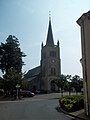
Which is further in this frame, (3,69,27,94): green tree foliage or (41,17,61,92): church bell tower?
(41,17,61,92): church bell tower

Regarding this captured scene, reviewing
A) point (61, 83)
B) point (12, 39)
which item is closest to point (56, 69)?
point (12, 39)

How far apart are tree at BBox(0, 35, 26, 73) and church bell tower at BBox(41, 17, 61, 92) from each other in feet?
67.5

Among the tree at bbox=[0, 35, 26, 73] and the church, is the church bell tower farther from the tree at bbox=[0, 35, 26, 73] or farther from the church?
the tree at bbox=[0, 35, 26, 73]

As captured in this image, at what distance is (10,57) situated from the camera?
2579 inches

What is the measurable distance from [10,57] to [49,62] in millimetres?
24937

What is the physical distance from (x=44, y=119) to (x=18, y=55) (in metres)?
51.0

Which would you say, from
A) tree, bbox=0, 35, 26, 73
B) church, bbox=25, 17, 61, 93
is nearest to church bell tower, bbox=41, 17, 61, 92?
church, bbox=25, 17, 61, 93

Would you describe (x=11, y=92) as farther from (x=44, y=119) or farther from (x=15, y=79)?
(x=44, y=119)

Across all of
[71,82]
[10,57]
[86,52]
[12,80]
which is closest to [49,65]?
[10,57]

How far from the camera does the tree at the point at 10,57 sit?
65.2m

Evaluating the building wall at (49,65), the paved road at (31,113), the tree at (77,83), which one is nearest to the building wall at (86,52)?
the paved road at (31,113)

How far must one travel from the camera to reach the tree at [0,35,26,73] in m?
65.2

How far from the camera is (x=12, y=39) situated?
69.8 m

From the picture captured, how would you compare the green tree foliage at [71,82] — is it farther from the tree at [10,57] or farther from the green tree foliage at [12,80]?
the tree at [10,57]
